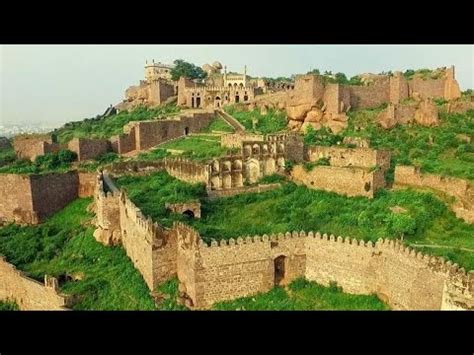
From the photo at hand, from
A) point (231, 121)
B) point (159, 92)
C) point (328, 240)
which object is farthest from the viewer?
point (159, 92)

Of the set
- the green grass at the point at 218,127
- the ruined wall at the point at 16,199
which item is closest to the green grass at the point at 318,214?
the ruined wall at the point at 16,199

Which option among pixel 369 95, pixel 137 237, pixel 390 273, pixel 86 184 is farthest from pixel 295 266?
pixel 369 95

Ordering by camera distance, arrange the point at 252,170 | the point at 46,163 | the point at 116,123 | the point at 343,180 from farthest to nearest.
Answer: the point at 116,123 < the point at 46,163 < the point at 252,170 < the point at 343,180

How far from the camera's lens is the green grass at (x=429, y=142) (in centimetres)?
1780

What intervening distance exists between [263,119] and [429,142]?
30.1 ft

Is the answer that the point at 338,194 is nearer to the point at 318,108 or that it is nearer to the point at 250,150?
the point at 250,150

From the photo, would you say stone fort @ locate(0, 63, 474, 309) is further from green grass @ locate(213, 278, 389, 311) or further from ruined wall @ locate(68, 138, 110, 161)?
green grass @ locate(213, 278, 389, 311)

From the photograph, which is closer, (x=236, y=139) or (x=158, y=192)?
(x=158, y=192)

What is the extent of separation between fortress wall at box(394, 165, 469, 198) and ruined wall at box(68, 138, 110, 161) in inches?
502

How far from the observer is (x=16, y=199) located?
62.7ft

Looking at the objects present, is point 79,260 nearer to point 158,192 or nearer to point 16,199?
point 158,192

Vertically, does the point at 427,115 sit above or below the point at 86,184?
above

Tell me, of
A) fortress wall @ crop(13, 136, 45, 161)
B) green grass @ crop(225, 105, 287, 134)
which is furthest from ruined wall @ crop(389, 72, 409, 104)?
fortress wall @ crop(13, 136, 45, 161)

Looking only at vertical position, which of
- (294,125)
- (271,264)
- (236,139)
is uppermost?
(294,125)
